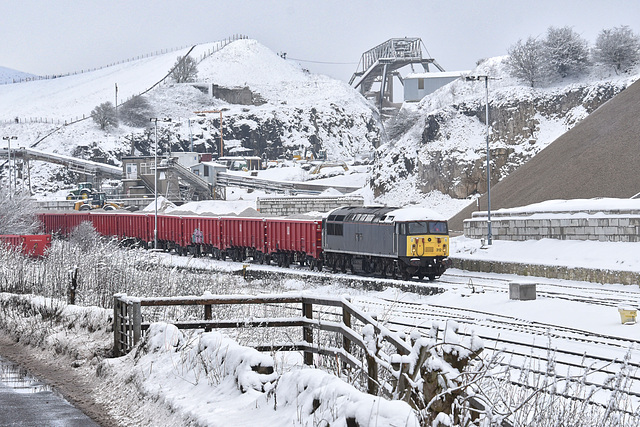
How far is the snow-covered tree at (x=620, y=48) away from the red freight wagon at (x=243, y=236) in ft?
148

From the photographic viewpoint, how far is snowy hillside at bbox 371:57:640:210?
72.6 m

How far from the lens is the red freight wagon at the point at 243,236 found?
147 feet

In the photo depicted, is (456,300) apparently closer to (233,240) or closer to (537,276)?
(537,276)

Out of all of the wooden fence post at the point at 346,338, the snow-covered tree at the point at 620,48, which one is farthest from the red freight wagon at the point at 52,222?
the wooden fence post at the point at 346,338

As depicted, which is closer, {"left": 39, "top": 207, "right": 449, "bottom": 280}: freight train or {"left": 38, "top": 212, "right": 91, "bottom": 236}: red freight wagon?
{"left": 39, "top": 207, "right": 449, "bottom": 280}: freight train

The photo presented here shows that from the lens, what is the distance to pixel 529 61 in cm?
8000

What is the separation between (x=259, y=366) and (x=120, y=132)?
153m

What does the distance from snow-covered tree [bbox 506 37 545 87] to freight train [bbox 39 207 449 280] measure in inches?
1672

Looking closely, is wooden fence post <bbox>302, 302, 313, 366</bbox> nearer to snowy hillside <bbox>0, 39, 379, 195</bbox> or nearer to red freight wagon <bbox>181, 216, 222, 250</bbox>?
red freight wagon <bbox>181, 216, 222, 250</bbox>

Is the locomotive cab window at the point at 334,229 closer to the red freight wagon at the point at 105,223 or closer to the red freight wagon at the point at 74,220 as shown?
the red freight wagon at the point at 105,223

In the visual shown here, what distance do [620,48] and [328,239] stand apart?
159 feet

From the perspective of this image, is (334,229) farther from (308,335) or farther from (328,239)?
(308,335)

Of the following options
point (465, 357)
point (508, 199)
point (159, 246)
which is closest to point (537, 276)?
point (508, 199)

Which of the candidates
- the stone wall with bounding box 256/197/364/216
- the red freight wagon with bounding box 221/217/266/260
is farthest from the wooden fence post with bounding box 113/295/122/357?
the stone wall with bounding box 256/197/364/216
